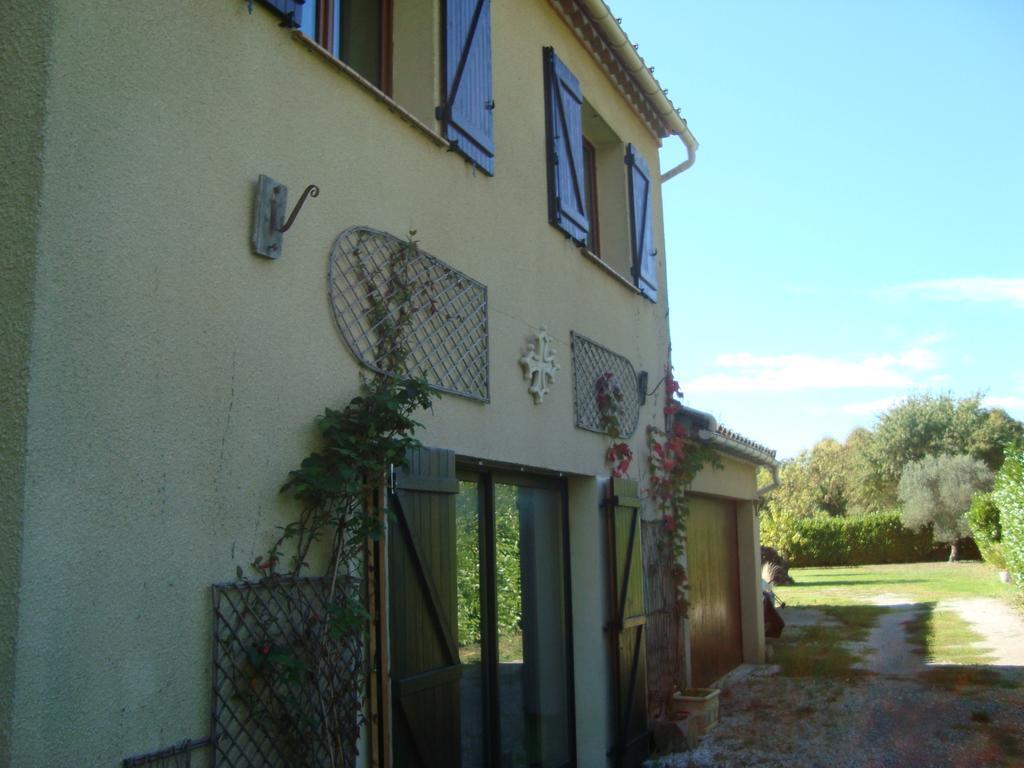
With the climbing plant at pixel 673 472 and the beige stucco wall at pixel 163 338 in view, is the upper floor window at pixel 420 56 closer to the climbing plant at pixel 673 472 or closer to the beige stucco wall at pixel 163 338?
the beige stucco wall at pixel 163 338

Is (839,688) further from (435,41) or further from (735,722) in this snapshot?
(435,41)

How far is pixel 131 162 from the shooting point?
309 cm

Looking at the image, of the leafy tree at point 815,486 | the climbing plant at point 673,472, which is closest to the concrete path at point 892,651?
the climbing plant at point 673,472

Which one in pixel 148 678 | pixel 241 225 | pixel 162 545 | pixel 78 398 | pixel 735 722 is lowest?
pixel 735 722

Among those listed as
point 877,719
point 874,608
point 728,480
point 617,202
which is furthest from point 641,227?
point 874,608

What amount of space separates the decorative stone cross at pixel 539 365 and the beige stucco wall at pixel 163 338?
1306mm

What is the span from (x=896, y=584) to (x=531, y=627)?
20.9 metres

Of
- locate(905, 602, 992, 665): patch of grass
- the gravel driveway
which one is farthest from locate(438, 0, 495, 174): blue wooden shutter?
locate(905, 602, 992, 665): patch of grass

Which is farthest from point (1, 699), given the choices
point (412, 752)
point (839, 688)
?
point (839, 688)

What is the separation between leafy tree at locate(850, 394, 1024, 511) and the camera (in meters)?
43.7

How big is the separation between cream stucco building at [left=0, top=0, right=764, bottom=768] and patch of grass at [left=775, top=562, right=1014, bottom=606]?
15952 millimetres

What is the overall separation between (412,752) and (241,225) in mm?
2444

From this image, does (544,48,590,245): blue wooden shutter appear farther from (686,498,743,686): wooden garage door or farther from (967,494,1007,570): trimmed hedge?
(967,494,1007,570): trimmed hedge

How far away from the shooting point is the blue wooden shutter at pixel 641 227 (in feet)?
27.2
